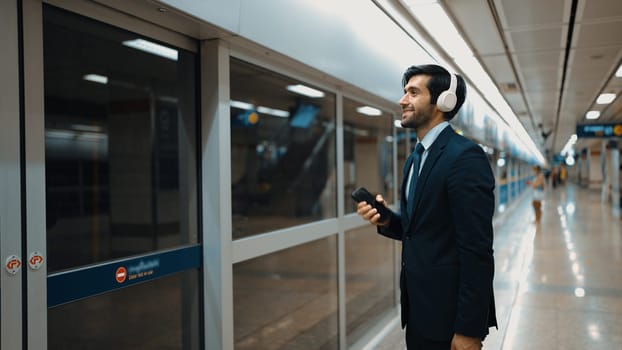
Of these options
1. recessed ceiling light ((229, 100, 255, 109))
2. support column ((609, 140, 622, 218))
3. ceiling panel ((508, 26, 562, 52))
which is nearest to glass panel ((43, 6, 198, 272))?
recessed ceiling light ((229, 100, 255, 109))

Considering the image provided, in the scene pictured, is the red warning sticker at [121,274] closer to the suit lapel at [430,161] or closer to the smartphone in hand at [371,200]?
the smartphone in hand at [371,200]

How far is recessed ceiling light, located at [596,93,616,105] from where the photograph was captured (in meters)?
10.2

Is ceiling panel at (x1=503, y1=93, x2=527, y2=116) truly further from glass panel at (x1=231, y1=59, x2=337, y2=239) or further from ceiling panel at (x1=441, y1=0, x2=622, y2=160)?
glass panel at (x1=231, y1=59, x2=337, y2=239)

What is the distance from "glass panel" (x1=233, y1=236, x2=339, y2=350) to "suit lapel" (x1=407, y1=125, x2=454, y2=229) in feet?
7.33

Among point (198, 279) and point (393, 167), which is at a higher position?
point (393, 167)

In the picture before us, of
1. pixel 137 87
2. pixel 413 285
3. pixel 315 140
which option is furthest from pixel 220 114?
pixel 315 140

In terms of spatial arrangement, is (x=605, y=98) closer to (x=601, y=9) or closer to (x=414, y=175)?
(x=601, y=9)

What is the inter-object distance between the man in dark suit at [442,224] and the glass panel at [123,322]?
8.36ft

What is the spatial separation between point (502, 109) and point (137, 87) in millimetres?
13114

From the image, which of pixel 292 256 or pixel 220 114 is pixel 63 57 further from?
pixel 220 114

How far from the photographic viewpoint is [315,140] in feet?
70.6

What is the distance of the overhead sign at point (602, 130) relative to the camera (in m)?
14.4

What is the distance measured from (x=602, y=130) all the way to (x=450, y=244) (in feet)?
49.2

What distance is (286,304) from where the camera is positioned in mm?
5898
